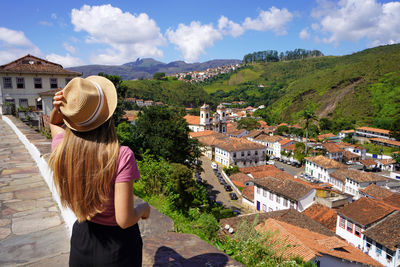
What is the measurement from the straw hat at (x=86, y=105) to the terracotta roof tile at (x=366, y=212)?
20.9 meters

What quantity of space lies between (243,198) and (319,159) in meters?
19.2

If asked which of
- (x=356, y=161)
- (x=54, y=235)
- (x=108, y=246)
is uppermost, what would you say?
(x=108, y=246)

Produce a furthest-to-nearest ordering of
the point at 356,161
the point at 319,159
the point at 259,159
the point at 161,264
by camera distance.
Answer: the point at 356,161, the point at 259,159, the point at 319,159, the point at 161,264

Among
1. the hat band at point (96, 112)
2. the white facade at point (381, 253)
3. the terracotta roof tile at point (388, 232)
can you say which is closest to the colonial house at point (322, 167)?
the terracotta roof tile at point (388, 232)

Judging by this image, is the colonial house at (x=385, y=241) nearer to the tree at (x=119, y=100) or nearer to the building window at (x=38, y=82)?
the tree at (x=119, y=100)

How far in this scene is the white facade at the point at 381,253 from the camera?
15391 millimetres

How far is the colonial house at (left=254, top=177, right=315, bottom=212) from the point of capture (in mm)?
21453

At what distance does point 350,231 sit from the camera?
60.6 feet

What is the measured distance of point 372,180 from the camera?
31.4 meters

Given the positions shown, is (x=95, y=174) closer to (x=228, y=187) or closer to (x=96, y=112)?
(x=96, y=112)

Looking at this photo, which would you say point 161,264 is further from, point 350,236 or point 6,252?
point 350,236

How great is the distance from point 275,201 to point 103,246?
923 inches

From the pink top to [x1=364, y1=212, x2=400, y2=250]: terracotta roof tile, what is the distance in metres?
19.5

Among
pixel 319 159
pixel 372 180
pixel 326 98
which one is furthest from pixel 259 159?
pixel 326 98
